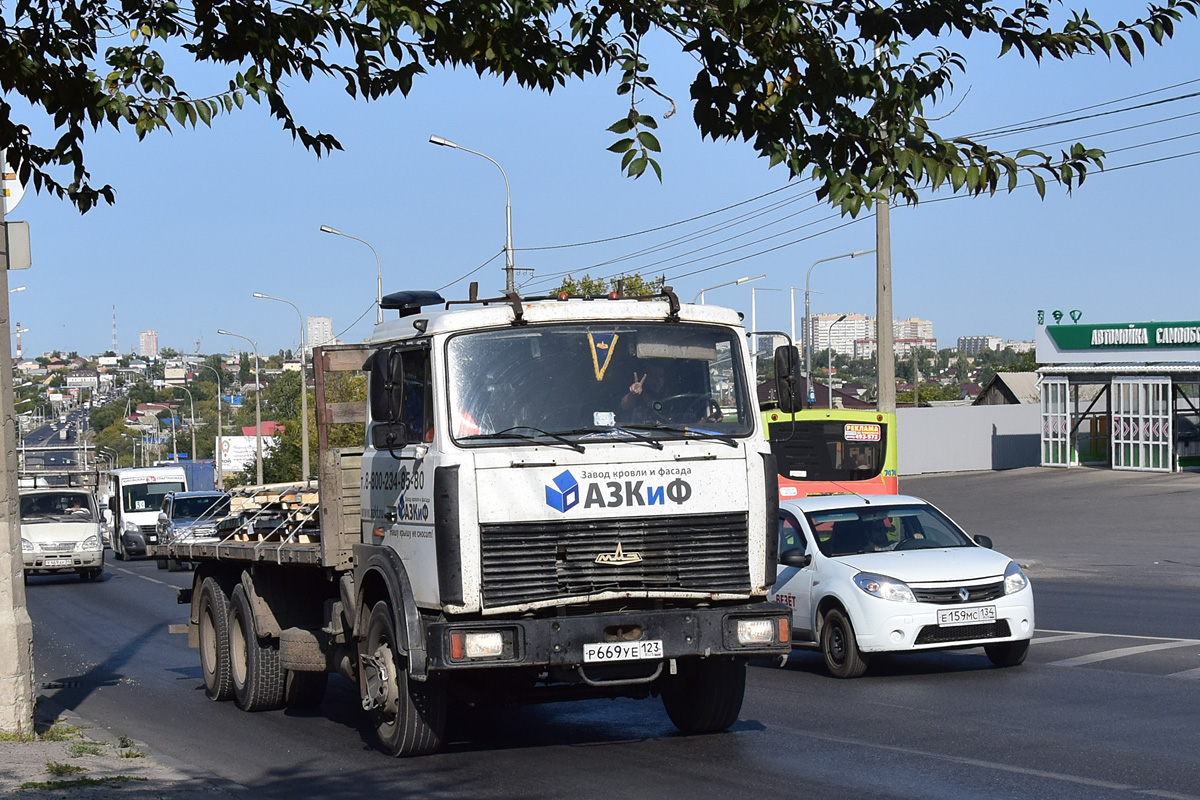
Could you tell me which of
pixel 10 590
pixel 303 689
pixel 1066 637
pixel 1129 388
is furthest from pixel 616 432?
pixel 1129 388

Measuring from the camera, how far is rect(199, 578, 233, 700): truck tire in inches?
487

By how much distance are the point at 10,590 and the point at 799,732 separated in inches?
208

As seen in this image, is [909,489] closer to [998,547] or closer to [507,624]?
[998,547]

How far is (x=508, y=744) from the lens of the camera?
9648 mm

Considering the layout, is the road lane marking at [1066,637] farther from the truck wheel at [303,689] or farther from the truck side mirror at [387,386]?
the truck side mirror at [387,386]

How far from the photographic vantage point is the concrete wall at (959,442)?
59.7 meters

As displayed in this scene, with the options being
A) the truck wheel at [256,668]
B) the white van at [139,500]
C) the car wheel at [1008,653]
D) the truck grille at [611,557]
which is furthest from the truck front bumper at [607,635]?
the white van at [139,500]

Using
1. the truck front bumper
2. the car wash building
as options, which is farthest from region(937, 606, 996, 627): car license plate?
the car wash building

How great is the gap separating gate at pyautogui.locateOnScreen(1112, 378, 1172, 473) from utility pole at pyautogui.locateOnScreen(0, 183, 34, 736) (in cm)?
4431

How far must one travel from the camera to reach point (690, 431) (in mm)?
8680

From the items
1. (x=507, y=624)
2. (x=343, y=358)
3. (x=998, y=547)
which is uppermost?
(x=343, y=358)

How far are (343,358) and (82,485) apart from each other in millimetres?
28007

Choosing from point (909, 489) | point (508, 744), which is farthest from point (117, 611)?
point (909, 489)

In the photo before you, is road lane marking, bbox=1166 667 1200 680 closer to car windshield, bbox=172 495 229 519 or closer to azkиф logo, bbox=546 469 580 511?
azkиф logo, bbox=546 469 580 511
